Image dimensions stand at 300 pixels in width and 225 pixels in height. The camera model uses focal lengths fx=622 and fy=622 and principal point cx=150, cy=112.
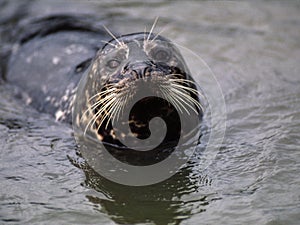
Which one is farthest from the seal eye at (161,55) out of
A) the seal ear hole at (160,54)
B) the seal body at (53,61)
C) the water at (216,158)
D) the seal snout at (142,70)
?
the seal body at (53,61)

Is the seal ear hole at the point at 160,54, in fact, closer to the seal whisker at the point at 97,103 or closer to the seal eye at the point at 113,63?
the seal eye at the point at 113,63

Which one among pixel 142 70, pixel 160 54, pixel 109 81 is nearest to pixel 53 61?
pixel 109 81

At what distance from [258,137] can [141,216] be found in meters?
1.62

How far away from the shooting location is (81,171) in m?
5.17

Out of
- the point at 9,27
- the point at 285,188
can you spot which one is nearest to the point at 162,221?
the point at 285,188

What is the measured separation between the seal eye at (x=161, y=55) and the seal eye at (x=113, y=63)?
0.31 m

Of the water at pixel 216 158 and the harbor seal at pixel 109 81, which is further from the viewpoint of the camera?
the harbor seal at pixel 109 81

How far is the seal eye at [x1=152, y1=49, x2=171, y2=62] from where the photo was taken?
512 cm

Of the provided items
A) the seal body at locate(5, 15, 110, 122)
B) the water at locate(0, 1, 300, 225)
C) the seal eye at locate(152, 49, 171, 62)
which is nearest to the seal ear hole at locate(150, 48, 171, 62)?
the seal eye at locate(152, 49, 171, 62)

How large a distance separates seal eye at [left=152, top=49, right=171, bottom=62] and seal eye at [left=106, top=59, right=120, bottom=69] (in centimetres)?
31

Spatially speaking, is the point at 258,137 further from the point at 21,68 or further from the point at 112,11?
the point at 112,11

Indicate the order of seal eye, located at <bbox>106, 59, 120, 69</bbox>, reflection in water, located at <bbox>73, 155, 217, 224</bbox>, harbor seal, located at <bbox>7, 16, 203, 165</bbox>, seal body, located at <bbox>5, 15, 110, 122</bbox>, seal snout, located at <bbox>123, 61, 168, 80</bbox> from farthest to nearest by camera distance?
seal body, located at <bbox>5, 15, 110, 122</bbox> → seal eye, located at <bbox>106, 59, 120, 69</bbox> → harbor seal, located at <bbox>7, 16, 203, 165</bbox> → seal snout, located at <bbox>123, 61, 168, 80</bbox> → reflection in water, located at <bbox>73, 155, 217, 224</bbox>

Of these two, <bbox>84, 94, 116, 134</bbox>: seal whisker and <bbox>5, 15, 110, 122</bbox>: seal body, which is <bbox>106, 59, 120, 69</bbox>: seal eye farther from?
<bbox>5, 15, 110, 122</bbox>: seal body

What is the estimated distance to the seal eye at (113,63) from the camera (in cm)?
516
